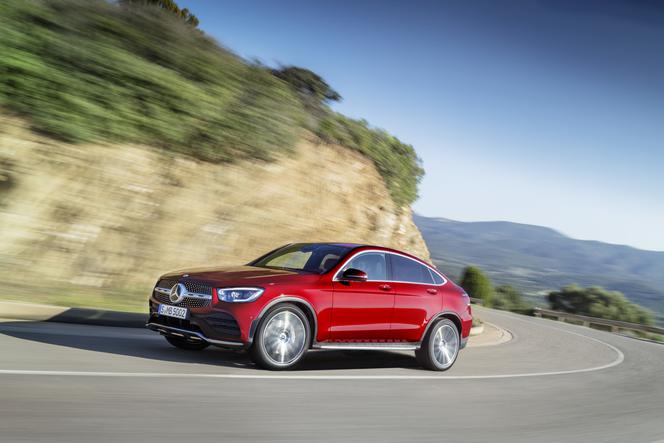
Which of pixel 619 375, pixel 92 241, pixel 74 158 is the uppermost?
pixel 74 158

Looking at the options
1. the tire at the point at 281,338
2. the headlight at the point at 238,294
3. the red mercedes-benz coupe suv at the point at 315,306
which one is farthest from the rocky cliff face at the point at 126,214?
the tire at the point at 281,338

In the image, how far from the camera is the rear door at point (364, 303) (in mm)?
8297

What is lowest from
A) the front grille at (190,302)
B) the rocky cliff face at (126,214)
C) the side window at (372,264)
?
the front grille at (190,302)

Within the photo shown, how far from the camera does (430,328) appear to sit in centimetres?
942

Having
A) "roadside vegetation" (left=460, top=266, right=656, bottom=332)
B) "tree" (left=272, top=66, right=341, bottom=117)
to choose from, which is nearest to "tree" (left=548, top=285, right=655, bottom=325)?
"roadside vegetation" (left=460, top=266, right=656, bottom=332)

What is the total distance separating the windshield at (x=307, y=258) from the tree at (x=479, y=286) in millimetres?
30707

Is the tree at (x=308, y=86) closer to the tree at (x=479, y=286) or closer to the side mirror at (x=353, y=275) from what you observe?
the side mirror at (x=353, y=275)

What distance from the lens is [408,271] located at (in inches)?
368

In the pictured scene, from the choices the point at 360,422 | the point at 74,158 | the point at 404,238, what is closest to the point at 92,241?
the point at 74,158

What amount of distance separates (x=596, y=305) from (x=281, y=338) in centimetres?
4760

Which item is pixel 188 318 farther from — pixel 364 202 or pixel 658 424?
pixel 364 202

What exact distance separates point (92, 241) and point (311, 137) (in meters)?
9.44

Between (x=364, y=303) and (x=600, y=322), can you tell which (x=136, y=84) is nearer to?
(x=364, y=303)

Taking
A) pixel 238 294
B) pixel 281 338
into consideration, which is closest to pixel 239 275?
pixel 238 294
